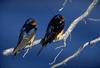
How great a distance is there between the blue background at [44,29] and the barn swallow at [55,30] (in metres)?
0.02

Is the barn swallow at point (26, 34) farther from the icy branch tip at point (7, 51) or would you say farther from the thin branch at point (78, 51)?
the thin branch at point (78, 51)

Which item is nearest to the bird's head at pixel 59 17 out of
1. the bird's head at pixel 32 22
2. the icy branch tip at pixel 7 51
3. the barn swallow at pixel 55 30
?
the barn swallow at pixel 55 30

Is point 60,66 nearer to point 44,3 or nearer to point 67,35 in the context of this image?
point 67,35

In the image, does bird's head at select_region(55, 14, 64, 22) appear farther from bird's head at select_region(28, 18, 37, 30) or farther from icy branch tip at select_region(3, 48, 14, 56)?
icy branch tip at select_region(3, 48, 14, 56)

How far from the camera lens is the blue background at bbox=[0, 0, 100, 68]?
5.35 ft

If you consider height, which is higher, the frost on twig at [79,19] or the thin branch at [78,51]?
the frost on twig at [79,19]

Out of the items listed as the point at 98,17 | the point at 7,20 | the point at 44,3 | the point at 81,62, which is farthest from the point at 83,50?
the point at 7,20

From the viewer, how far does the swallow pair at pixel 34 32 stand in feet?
5.30

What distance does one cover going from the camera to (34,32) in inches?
64.8

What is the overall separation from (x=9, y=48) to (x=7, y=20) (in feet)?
0.46

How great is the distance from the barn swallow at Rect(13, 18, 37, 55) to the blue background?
2 cm

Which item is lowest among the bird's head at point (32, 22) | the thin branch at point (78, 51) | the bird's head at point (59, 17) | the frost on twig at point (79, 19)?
the thin branch at point (78, 51)

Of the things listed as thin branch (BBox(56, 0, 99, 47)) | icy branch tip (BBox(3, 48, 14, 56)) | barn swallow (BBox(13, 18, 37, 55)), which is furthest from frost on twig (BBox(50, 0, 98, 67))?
icy branch tip (BBox(3, 48, 14, 56))

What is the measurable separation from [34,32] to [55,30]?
0.11 meters
